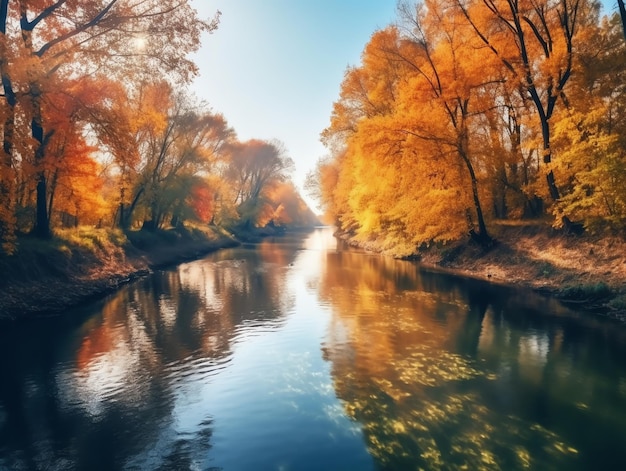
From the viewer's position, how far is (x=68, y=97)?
19.5m

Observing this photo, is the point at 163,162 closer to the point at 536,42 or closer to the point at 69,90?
the point at 69,90

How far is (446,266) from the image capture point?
31.6 metres

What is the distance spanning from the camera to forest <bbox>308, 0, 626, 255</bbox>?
2086cm

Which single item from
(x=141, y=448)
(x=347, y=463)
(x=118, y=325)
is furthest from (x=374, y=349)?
(x=118, y=325)

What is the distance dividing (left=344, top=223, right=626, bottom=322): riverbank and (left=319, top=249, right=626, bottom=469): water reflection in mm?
1657

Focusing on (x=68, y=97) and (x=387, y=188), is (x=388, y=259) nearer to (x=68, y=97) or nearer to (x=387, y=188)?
(x=387, y=188)

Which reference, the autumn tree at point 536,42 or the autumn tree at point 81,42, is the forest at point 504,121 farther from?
the autumn tree at point 81,42

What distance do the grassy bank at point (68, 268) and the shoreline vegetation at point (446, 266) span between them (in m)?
0.05

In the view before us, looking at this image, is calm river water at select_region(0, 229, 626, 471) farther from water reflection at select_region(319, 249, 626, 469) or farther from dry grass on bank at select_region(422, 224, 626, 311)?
dry grass on bank at select_region(422, 224, 626, 311)

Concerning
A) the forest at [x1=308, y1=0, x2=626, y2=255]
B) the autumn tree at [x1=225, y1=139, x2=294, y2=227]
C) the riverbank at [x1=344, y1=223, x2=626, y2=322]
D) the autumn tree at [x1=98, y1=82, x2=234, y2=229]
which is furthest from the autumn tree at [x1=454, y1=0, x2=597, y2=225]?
the autumn tree at [x1=225, y1=139, x2=294, y2=227]

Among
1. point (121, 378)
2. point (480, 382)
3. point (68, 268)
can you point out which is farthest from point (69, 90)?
point (480, 382)

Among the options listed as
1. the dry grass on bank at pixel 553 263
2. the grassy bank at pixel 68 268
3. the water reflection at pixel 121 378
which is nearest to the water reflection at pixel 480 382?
the dry grass on bank at pixel 553 263

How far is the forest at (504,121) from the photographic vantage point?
20859 mm

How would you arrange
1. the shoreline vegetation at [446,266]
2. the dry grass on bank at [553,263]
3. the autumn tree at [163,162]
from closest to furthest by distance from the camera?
1. the shoreline vegetation at [446,266]
2. the dry grass on bank at [553,263]
3. the autumn tree at [163,162]
